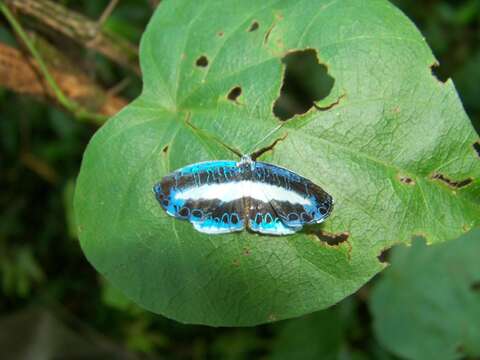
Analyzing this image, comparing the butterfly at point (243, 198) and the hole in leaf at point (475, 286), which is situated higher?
the hole in leaf at point (475, 286)

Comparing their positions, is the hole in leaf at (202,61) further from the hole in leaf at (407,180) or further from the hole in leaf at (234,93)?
the hole in leaf at (407,180)

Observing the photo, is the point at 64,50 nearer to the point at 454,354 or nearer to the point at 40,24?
the point at 40,24

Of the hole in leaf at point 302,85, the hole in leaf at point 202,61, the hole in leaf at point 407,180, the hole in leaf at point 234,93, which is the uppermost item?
the hole in leaf at point 302,85

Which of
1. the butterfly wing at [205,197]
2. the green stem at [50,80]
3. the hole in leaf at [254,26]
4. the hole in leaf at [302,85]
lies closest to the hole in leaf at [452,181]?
the butterfly wing at [205,197]

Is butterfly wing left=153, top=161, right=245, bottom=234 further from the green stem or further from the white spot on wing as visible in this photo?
the green stem

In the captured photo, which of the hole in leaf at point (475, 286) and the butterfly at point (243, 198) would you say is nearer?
the butterfly at point (243, 198)

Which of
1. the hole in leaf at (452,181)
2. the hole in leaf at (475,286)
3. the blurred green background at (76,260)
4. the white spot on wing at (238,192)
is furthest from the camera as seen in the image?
the blurred green background at (76,260)

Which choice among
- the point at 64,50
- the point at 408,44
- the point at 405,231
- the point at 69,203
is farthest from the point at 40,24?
the point at 405,231

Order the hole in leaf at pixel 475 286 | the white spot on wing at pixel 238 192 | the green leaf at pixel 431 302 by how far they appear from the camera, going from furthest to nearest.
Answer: the hole in leaf at pixel 475 286, the green leaf at pixel 431 302, the white spot on wing at pixel 238 192
